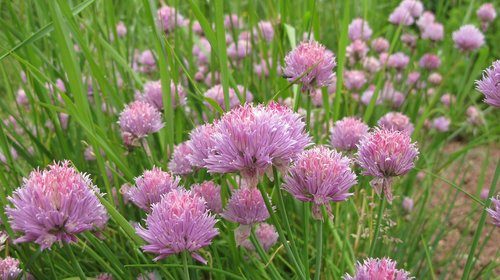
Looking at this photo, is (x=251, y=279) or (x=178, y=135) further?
(x=178, y=135)

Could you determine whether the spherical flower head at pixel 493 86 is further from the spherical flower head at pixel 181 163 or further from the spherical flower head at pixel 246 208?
the spherical flower head at pixel 181 163

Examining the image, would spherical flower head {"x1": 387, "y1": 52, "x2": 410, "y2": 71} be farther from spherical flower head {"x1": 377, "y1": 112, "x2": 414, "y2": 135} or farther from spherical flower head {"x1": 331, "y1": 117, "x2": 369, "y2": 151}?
spherical flower head {"x1": 331, "y1": 117, "x2": 369, "y2": 151}

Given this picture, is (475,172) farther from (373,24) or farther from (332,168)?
(332,168)

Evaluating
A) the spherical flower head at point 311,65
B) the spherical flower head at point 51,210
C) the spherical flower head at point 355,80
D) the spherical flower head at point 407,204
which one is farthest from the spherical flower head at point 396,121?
the spherical flower head at point 51,210

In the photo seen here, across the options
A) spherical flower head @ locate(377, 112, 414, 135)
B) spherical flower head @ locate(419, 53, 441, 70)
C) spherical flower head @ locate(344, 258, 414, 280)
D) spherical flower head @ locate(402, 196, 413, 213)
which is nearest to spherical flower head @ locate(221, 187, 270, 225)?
spherical flower head @ locate(344, 258, 414, 280)

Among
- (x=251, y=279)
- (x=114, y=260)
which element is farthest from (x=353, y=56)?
(x=114, y=260)

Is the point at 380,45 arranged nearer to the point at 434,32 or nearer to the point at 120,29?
the point at 434,32
